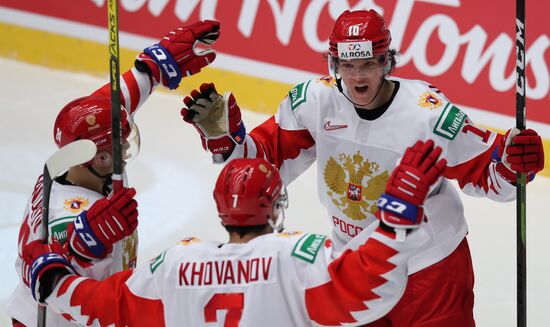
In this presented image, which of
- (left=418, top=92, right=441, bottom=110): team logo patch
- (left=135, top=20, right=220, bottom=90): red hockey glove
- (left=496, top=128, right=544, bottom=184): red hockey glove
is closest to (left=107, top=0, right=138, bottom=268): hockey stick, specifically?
(left=135, top=20, right=220, bottom=90): red hockey glove

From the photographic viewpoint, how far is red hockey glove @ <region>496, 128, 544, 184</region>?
145 inches

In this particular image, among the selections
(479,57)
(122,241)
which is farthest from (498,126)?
(122,241)

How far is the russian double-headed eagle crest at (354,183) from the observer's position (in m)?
3.87

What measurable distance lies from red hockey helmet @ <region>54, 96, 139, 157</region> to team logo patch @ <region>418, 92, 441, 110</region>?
3.03ft

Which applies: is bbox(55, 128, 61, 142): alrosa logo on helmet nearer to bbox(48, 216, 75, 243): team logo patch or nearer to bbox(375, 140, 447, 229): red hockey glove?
bbox(48, 216, 75, 243): team logo patch

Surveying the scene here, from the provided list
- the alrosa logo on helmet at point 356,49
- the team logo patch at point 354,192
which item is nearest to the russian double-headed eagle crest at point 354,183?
the team logo patch at point 354,192

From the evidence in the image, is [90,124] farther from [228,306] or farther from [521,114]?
[521,114]

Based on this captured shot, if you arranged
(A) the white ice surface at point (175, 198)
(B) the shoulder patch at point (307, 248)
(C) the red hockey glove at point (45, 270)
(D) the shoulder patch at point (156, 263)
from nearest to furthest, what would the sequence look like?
(B) the shoulder patch at point (307, 248), (D) the shoulder patch at point (156, 263), (C) the red hockey glove at point (45, 270), (A) the white ice surface at point (175, 198)

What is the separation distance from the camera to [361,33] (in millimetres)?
3779

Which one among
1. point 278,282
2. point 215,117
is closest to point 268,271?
point 278,282

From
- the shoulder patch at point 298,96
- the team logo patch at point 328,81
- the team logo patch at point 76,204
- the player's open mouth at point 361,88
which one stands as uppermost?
the team logo patch at point 328,81

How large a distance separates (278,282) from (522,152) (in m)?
1.04

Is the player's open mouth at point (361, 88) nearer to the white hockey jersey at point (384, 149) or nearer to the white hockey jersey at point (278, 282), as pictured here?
the white hockey jersey at point (384, 149)

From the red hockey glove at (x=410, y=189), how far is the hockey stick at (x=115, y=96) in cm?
87
